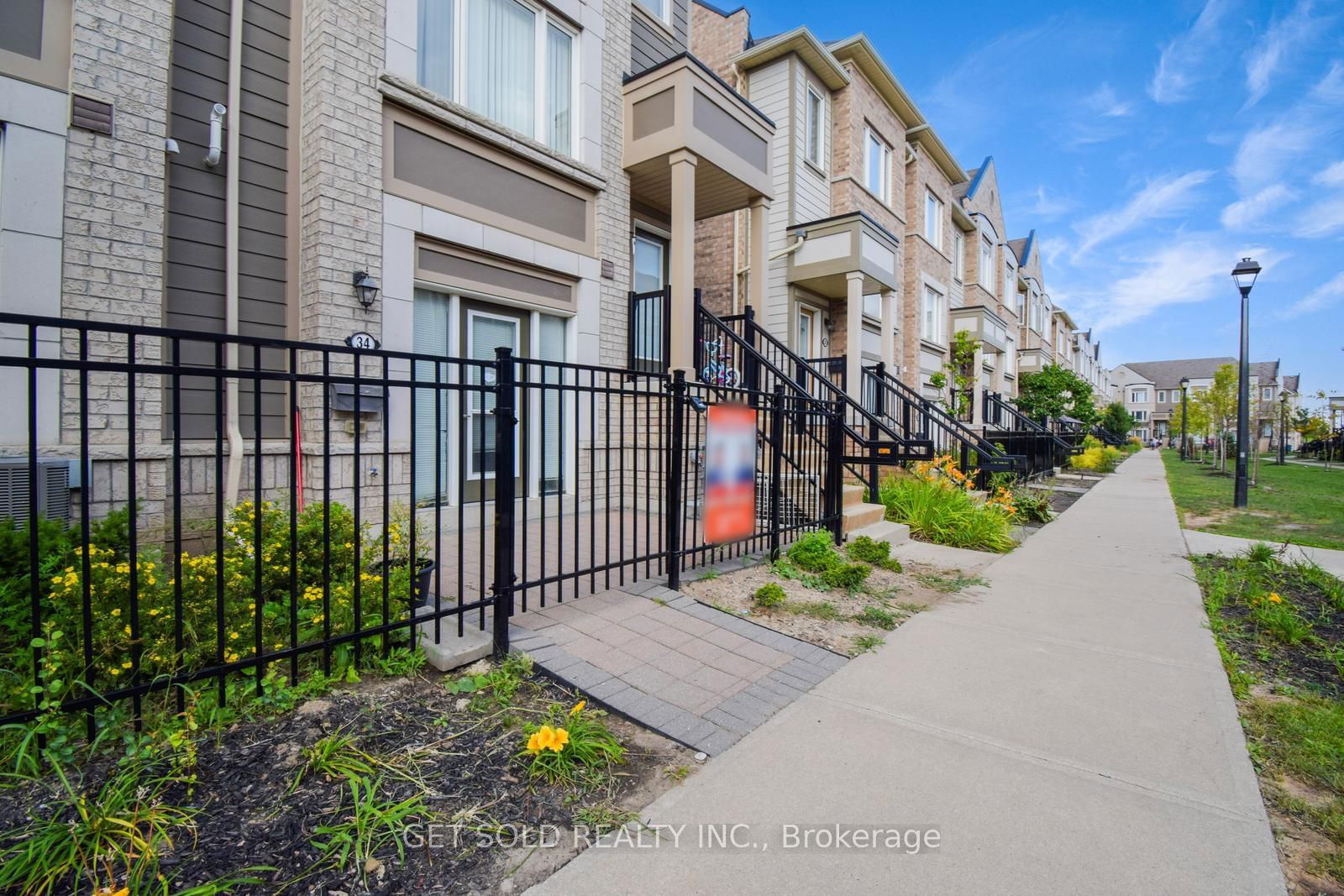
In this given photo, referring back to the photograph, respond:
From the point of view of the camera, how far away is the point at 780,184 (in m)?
11.5

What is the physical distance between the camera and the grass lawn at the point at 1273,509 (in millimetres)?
8016

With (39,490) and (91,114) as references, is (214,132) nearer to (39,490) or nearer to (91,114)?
(91,114)

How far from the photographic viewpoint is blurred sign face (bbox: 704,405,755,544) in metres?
4.62

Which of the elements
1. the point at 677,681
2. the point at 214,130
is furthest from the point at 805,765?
the point at 214,130

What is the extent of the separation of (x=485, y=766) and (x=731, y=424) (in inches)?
115

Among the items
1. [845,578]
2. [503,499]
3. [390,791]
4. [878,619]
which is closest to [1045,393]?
[845,578]

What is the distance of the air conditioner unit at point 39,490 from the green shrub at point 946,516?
7493 mm

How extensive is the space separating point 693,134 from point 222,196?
4864 millimetres

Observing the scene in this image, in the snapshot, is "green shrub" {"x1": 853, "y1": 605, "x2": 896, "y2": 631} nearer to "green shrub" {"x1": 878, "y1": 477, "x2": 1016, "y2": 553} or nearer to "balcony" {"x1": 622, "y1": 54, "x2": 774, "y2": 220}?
"green shrub" {"x1": 878, "y1": 477, "x2": 1016, "y2": 553}

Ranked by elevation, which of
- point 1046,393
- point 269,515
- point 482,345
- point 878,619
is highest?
point 1046,393

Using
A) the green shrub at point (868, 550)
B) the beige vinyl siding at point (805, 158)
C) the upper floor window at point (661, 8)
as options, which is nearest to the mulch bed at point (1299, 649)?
the green shrub at point (868, 550)

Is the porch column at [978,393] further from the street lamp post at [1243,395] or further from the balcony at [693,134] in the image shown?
the balcony at [693,134]

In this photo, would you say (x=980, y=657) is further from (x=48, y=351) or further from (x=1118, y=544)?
(x=48, y=351)

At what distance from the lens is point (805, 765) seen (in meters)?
2.51
